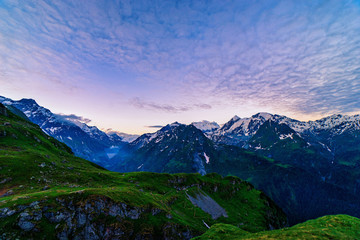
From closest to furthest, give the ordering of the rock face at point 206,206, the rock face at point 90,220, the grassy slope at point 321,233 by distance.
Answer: the grassy slope at point 321,233 < the rock face at point 90,220 < the rock face at point 206,206

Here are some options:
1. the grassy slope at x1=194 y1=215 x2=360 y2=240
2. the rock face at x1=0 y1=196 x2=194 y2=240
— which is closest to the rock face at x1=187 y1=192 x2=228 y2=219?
the rock face at x1=0 y1=196 x2=194 y2=240

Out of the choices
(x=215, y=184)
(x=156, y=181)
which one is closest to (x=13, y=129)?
(x=156, y=181)

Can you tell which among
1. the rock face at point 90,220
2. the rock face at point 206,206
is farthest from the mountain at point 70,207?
the rock face at point 206,206

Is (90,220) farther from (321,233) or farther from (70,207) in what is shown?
(321,233)

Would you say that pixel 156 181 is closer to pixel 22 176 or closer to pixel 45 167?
pixel 45 167

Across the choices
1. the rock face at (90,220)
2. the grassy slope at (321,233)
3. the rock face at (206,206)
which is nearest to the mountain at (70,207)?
the rock face at (90,220)

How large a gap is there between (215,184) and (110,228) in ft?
443

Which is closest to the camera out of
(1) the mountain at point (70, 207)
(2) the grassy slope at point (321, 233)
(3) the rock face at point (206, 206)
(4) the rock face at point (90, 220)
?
(2) the grassy slope at point (321, 233)

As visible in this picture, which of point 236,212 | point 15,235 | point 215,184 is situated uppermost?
point 15,235

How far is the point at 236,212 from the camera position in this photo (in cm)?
13975

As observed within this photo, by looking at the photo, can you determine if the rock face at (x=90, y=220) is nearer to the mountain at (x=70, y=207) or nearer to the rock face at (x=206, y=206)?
the mountain at (x=70, y=207)

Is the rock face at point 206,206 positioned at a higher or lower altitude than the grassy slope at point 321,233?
lower

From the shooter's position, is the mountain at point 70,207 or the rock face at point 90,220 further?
the mountain at point 70,207

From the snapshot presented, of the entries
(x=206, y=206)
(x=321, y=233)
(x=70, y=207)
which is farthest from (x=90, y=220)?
(x=206, y=206)
